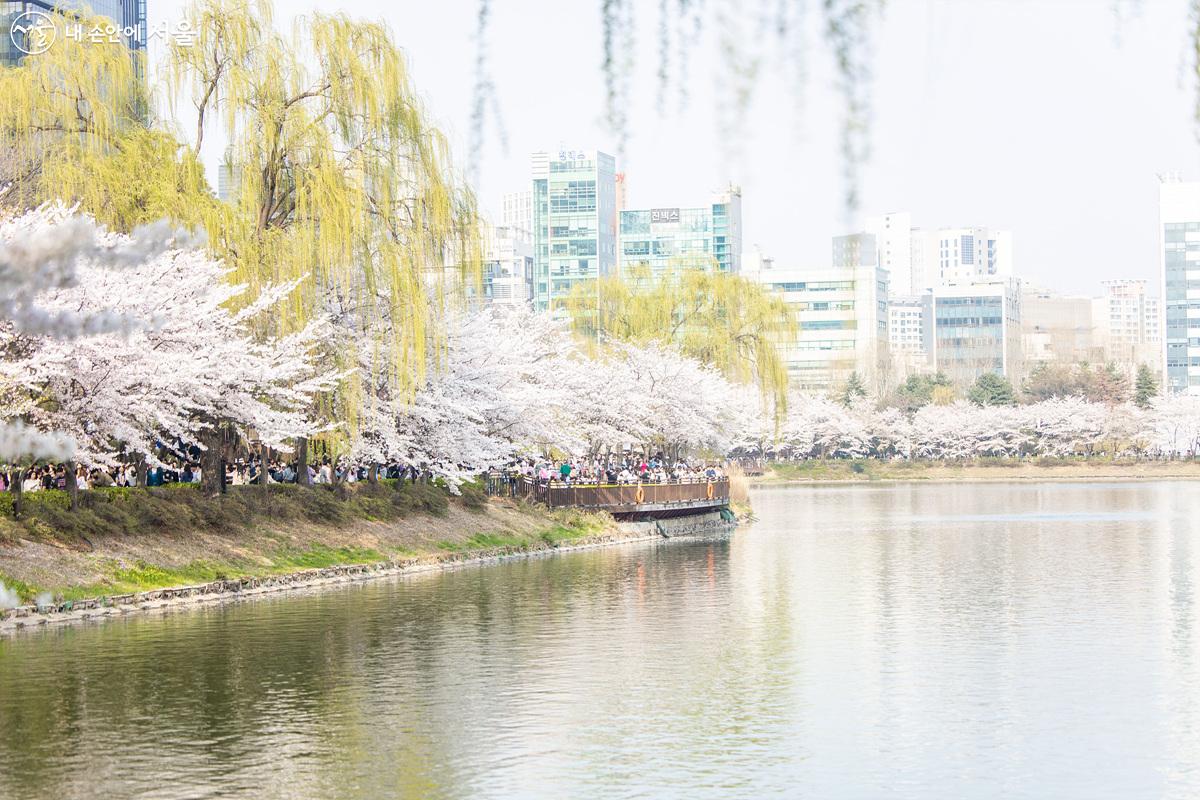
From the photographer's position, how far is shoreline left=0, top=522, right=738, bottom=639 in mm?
26578

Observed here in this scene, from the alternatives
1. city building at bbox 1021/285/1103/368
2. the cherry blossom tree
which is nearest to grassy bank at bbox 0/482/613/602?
the cherry blossom tree

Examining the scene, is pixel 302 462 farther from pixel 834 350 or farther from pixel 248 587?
pixel 834 350

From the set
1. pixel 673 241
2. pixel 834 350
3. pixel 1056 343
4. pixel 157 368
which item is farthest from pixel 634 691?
pixel 1056 343

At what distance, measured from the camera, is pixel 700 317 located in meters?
64.6

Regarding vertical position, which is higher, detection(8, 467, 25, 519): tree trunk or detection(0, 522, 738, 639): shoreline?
detection(8, 467, 25, 519): tree trunk

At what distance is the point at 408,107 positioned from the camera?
1430 inches

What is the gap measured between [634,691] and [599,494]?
30.6 m

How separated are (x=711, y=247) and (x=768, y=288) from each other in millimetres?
9810

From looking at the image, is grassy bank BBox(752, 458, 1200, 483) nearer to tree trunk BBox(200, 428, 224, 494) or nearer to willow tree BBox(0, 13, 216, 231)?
tree trunk BBox(200, 428, 224, 494)

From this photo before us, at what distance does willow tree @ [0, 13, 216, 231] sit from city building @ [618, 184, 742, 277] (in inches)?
1042

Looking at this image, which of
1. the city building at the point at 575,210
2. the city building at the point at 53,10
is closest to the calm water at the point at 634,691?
the city building at the point at 575,210

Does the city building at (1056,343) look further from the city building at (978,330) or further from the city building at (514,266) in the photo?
the city building at (514,266)

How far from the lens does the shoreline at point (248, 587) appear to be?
2658 centimetres

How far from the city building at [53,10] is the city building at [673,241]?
937 inches
